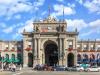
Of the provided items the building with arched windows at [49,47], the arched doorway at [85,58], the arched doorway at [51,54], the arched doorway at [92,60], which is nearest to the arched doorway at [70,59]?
the building with arched windows at [49,47]

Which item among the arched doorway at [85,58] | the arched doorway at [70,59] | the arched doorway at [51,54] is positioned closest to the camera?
the arched doorway at [70,59]

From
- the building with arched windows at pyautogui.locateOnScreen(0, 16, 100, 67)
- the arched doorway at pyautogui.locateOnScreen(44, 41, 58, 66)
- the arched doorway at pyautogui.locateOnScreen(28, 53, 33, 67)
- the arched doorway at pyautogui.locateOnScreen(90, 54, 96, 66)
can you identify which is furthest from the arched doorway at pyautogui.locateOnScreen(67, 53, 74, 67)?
the arched doorway at pyautogui.locateOnScreen(28, 53, 33, 67)

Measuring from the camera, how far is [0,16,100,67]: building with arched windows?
132625mm

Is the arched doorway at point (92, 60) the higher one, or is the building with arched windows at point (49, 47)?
the building with arched windows at point (49, 47)

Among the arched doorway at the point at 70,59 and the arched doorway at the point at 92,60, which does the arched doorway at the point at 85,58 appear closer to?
the arched doorway at the point at 92,60

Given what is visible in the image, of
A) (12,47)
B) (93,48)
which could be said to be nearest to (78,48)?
(93,48)

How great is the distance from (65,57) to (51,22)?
523 inches

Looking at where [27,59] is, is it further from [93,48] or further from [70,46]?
[93,48]

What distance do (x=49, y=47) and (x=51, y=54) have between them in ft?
9.97

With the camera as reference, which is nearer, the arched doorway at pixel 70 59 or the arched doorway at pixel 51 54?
the arched doorway at pixel 70 59

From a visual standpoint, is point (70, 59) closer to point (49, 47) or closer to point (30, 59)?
point (49, 47)

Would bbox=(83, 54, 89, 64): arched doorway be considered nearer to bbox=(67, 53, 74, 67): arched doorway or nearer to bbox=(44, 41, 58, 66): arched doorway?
bbox=(67, 53, 74, 67): arched doorway

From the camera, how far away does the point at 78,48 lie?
144250mm

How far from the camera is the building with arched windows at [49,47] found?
133m
